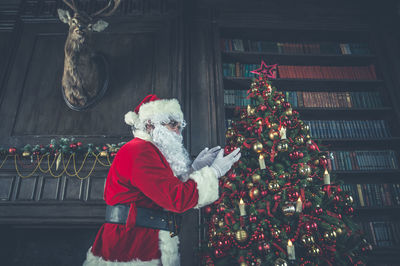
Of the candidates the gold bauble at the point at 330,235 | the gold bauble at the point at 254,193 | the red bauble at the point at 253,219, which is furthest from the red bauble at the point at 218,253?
the gold bauble at the point at 330,235

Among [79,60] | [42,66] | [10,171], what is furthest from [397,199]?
[42,66]

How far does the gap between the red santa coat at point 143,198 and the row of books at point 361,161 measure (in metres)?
1.86

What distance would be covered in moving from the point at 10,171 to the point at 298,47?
3.71 metres

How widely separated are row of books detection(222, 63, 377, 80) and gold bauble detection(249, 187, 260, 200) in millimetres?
1650

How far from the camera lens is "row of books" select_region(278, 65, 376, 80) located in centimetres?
281

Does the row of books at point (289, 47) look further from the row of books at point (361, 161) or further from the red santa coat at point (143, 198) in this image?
the red santa coat at point (143, 198)

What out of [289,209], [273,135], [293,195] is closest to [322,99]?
[273,135]

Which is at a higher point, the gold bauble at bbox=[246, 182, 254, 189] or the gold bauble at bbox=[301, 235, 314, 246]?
the gold bauble at bbox=[246, 182, 254, 189]

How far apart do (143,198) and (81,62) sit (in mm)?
1948

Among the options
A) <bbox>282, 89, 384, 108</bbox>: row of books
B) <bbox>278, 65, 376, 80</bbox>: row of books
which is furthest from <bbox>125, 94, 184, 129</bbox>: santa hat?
<bbox>278, 65, 376, 80</bbox>: row of books

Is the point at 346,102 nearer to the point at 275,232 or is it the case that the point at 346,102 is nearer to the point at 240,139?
the point at 240,139

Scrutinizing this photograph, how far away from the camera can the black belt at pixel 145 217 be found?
1.21 metres

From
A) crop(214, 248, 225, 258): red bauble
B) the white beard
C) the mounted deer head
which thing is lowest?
crop(214, 248, 225, 258): red bauble

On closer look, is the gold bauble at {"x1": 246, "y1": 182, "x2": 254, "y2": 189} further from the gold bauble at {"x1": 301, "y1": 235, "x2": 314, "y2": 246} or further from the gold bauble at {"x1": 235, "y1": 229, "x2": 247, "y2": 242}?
the gold bauble at {"x1": 301, "y1": 235, "x2": 314, "y2": 246}
